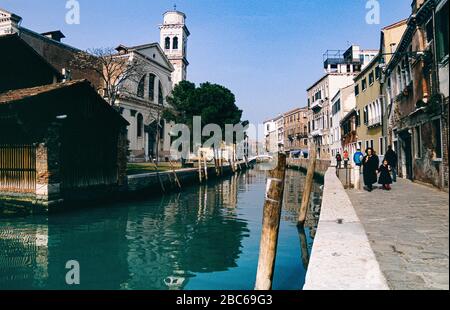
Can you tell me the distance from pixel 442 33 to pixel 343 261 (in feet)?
32.5

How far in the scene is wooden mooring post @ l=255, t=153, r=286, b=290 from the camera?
4113mm

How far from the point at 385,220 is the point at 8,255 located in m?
8.05

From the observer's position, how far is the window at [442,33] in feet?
31.9

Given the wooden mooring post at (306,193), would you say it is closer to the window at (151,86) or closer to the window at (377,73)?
the window at (377,73)

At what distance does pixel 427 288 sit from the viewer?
2969 mm

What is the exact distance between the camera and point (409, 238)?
4801 mm

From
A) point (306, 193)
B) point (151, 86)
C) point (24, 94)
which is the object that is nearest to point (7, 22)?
point (151, 86)

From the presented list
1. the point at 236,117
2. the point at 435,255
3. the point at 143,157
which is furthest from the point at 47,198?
the point at 236,117

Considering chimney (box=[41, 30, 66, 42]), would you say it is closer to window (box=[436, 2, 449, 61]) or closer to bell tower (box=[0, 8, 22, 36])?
bell tower (box=[0, 8, 22, 36])

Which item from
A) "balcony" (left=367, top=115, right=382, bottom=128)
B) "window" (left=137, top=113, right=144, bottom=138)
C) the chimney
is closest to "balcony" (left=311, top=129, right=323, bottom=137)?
"balcony" (left=367, top=115, right=382, bottom=128)

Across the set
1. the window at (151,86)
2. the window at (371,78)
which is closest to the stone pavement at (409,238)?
the window at (371,78)

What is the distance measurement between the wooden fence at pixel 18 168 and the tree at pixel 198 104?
977 inches
